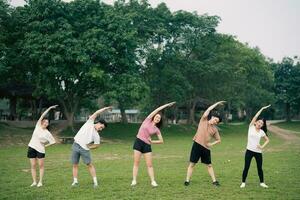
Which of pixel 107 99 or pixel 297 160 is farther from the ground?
pixel 107 99

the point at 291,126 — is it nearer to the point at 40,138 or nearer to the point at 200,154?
the point at 200,154

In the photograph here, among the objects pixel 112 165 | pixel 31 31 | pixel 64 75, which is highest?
pixel 31 31

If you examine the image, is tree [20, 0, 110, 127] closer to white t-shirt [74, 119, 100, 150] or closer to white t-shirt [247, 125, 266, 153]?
white t-shirt [74, 119, 100, 150]

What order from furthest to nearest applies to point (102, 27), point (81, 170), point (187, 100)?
1. point (187, 100)
2. point (102, 27)
3. point (81, 170)

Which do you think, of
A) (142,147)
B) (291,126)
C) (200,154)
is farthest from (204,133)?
(291,126)

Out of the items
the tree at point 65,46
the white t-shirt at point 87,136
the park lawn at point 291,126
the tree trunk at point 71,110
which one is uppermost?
the tree at point 65,46

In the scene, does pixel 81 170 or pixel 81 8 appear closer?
pixel 81 170

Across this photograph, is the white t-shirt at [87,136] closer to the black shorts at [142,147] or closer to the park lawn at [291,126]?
the black shorts at [142,147]

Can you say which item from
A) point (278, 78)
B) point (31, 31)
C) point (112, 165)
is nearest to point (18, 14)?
point (31, 31)

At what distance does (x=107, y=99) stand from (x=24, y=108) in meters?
33.0

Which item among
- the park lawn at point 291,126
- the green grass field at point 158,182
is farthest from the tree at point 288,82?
the green grass field at point 158,182

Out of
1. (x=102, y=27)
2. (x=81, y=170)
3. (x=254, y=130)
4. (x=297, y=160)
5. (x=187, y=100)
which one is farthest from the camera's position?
(x=187, y=100)

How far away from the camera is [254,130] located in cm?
1184

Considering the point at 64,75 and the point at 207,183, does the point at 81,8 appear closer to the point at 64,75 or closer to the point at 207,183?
the point at 64,75
